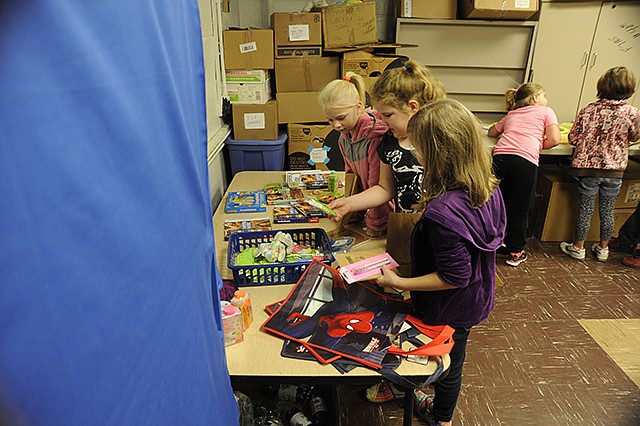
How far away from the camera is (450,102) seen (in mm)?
1280

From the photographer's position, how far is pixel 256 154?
3.20 m

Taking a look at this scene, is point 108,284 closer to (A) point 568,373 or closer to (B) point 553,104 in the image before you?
(A) point 568,373

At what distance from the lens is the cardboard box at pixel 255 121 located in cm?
314

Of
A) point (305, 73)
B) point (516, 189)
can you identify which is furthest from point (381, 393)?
point (305, 73)

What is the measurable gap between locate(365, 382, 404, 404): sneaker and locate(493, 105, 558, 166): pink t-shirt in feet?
5.90

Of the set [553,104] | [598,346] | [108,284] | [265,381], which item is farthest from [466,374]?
[553,104]

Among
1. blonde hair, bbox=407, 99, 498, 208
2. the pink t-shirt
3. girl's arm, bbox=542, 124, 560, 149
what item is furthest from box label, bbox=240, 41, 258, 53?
blonde hair, bbox=407, 99, 498, 208

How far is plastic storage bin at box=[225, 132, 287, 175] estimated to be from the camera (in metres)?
3.16

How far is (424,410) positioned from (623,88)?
238 centimetres

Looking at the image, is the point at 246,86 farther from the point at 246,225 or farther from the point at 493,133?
the point at 493,133

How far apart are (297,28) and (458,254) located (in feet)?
8.05

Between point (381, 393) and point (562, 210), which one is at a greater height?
point (562, 210)

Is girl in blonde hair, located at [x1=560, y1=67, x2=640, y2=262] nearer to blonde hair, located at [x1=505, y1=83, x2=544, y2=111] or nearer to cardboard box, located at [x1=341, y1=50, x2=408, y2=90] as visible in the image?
blonde hair, located at [x1=505, y1=83, x2=544, y2=111]

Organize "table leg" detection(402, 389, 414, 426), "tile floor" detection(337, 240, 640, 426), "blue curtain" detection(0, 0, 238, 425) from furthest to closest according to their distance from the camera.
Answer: "tile floor" detection(337, 240, 640, 426) → "table leg" detection(402, 389, 414, 426) → "blue curtain" detection(0, 0, 238, 425)
